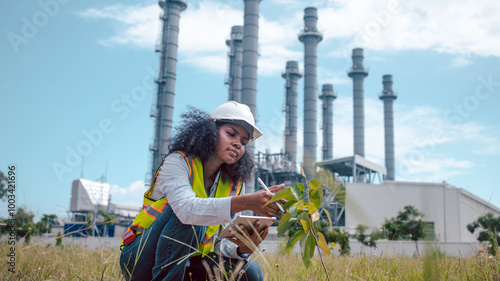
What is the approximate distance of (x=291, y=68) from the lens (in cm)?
3509

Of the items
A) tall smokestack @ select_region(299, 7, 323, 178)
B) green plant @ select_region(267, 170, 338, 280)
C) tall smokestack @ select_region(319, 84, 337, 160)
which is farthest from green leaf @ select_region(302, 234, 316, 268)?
tall smokestack @ select_region(319, 84, 337, 160)

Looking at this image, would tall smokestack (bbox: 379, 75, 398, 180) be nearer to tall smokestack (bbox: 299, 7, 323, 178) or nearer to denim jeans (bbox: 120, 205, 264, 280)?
tall smokestack (bbox: 299, 7, 323, 178)

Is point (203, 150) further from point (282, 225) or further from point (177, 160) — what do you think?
point (282, 225)

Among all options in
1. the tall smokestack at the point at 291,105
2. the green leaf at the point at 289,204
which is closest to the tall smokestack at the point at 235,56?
the tall smokestack at the point at 291,105

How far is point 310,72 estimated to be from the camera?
28203mm

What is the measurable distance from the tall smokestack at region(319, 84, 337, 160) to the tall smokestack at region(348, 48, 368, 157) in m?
2.98

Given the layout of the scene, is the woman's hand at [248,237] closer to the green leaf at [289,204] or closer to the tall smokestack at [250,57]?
the green leaf at [289,204]

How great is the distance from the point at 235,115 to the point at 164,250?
2.80 feet

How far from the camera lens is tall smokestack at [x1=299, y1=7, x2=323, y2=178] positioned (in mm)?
27289

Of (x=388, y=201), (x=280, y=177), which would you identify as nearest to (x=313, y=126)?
(x=280, y=177)

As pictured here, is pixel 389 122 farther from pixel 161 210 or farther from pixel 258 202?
pixel 258 202

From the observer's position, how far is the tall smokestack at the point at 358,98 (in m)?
33.5

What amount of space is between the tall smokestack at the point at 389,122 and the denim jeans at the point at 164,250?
3500 centimetres

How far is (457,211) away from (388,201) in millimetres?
3892
